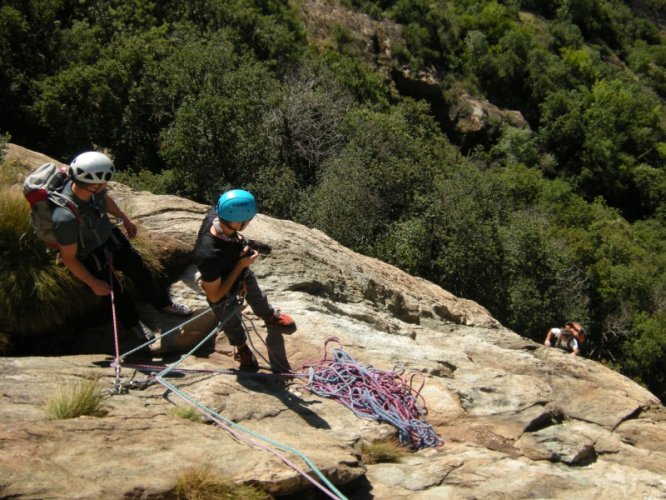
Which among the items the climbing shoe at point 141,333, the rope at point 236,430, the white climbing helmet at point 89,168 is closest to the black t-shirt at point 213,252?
the rope at point 236,430

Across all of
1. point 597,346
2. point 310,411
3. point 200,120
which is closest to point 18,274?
point 310,411

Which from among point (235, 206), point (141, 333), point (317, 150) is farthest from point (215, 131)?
point (235, 206)

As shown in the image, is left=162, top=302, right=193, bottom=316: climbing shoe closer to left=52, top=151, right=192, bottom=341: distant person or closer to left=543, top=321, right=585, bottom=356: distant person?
left=52, top=151, right=192, bottom=341: distant person

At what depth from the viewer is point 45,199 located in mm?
5027

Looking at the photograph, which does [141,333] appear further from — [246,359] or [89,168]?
[89,168]

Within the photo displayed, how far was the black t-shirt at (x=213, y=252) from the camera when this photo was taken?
16.6 feet

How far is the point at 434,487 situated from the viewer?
4.71 meters

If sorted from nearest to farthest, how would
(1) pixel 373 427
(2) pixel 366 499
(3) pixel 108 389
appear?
1. (2) pixel 366 499
2. (3) pixel 108 389
3. (1) pixel 373 427

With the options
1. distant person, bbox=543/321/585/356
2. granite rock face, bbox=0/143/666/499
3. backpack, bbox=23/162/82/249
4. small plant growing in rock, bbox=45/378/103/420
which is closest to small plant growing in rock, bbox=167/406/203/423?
granite rock face, bbox=0/143/666/499

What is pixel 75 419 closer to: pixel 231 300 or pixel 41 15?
pixel 231 300

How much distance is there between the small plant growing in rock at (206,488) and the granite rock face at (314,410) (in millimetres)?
67

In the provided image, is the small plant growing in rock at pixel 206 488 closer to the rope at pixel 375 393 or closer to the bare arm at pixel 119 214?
the rope at pixel 375 393

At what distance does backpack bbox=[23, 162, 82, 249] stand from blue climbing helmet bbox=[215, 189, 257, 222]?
1145 mm

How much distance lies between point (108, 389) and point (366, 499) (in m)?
1.98
